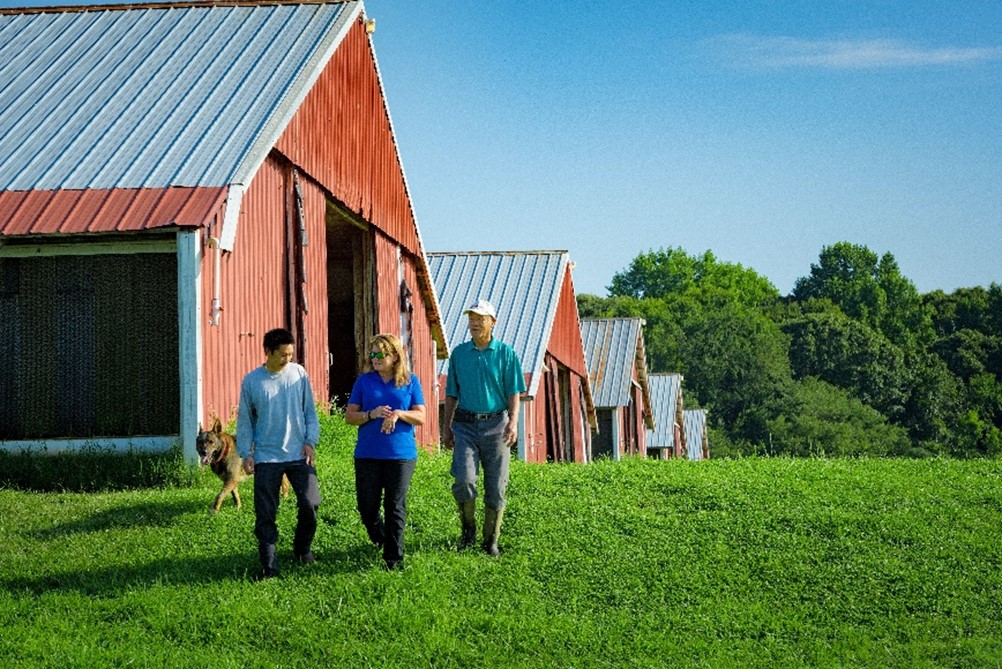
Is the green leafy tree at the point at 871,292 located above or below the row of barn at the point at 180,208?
above

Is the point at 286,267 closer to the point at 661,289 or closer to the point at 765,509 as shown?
the point at 765,509

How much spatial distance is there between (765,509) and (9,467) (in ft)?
28.1

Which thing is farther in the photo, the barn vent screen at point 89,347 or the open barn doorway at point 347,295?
the open barn doorway at point 347,295

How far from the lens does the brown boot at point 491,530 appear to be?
1218 centimetres

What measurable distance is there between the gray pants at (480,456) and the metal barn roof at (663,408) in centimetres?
4464

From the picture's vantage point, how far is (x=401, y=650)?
9.98 m

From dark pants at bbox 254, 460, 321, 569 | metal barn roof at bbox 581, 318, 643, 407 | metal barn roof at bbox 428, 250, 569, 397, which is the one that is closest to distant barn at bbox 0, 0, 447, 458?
dark pants at bbox 254, 460, 321, 569

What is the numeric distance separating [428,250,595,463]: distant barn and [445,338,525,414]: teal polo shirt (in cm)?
1720

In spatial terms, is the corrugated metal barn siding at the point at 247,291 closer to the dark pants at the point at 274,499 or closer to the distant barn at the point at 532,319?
the dark pants at the point at 274,499

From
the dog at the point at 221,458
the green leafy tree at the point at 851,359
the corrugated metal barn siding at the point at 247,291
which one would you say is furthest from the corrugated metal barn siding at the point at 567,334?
the green leafy tree at the point at 851,359

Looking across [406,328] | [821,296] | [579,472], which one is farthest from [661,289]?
[579,472]

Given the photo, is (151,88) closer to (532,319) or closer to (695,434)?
(532,319)

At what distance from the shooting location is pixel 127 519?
13.1 metres

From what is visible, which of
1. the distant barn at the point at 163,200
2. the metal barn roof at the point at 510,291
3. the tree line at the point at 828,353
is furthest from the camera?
the tree line at the point at 828,353
